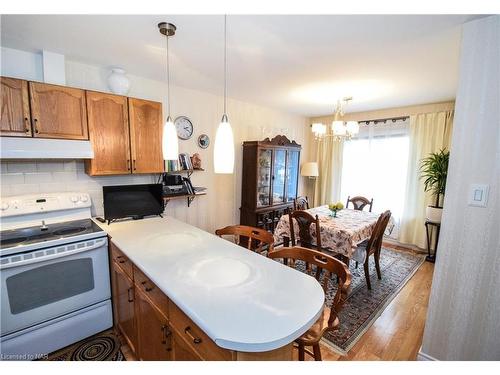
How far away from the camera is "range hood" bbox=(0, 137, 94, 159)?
162 cm

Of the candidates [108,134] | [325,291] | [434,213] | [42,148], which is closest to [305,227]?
[325,291]

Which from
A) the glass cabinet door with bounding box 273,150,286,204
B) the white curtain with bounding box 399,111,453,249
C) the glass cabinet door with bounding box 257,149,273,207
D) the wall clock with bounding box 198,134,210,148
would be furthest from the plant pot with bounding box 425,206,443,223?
the wall clock with bounding box 198,134,210,148

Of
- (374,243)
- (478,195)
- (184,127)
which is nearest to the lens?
(478,195)

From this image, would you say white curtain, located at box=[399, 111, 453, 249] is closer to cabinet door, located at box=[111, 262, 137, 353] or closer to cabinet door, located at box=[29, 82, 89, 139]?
cabinet door, located at box=[111, 262, 137, 353]

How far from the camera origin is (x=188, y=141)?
296 centimetres

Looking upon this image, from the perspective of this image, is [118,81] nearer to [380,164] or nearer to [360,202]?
[360,202]

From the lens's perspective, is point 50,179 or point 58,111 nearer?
point 58,111

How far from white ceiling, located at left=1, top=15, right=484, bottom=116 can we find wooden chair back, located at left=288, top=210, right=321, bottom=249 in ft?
4.76

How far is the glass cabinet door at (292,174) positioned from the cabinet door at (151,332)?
290 centimetres

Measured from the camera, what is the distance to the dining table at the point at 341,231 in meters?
2.38

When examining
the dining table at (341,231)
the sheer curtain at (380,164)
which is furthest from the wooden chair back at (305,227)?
the sheer curtain at (380,164)

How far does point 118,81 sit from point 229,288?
2189mm
